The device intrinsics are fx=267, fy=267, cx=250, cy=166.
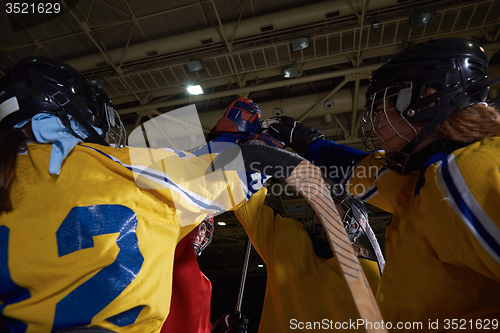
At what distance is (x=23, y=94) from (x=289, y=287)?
177 centimetres

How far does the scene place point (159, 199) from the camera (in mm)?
1049

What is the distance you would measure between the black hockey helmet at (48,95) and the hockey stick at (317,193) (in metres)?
0.73

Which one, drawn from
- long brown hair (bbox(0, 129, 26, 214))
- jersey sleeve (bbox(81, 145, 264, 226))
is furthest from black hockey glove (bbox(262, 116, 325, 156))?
long brown hair (bbox(0, 129, 26, 214))

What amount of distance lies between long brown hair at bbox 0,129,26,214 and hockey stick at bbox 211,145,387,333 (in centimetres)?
71

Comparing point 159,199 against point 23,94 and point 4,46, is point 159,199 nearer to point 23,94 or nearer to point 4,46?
point 23,94

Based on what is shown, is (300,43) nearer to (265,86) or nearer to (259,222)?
(265,86)

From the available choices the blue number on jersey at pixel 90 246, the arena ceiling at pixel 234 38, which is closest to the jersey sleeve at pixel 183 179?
the blue number on jersey at pixel 90 246

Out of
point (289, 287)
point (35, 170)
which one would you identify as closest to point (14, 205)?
point (35, 170)

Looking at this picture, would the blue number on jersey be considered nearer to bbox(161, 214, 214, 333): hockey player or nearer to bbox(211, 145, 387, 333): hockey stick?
bbox(211, 145, 387, 333): hockey stick

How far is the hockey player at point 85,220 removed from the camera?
81cm

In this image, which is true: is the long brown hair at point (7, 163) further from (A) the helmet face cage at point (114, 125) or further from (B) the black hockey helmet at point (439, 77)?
(B) the black hockey helmet at point (439, 77)

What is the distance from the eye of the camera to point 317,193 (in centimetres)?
97

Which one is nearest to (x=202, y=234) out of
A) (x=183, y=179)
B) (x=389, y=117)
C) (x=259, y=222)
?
(x=259, y=222)

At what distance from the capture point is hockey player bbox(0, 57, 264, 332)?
81 centimetres
